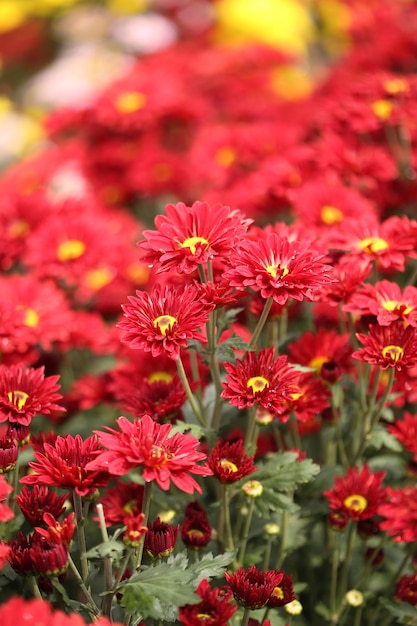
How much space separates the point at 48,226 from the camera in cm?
158

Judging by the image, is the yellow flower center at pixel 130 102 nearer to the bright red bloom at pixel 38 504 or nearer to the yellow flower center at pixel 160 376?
the yellow flower center at pixel 160 376

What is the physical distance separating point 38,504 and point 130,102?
139 centimetres

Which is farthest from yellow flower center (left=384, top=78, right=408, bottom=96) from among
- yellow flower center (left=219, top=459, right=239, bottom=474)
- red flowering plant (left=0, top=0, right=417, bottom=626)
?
yellow flower center (left=219, top=459, right=239, bottom=474)

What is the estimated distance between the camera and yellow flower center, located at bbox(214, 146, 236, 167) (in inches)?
80.5

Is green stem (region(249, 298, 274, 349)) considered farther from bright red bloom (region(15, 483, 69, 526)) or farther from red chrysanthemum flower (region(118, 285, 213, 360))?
bright red bloom (region(15, 483, 69, 526))

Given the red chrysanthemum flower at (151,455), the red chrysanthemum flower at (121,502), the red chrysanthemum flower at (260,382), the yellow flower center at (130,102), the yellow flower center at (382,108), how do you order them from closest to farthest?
the red chrysanthemum flower at (151,455) → the red chrysanthemum flower at (260,382) → the red chrysanthemum flower at (121,502) → the yellow flower center at (382,108) → the yellow flower center at (130,102)

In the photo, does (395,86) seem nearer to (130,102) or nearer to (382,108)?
(382,108)

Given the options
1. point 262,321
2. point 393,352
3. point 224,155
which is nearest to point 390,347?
point 393,352

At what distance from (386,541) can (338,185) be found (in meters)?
0.71

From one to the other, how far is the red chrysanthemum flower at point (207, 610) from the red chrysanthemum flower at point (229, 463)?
5.0 inches

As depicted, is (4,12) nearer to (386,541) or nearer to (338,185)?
(338,185)

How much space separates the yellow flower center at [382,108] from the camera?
5.49ft

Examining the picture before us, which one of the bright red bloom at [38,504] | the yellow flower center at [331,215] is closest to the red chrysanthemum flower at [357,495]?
the bright red bloom at [38,504]

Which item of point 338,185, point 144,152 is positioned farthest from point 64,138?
point 338,185
